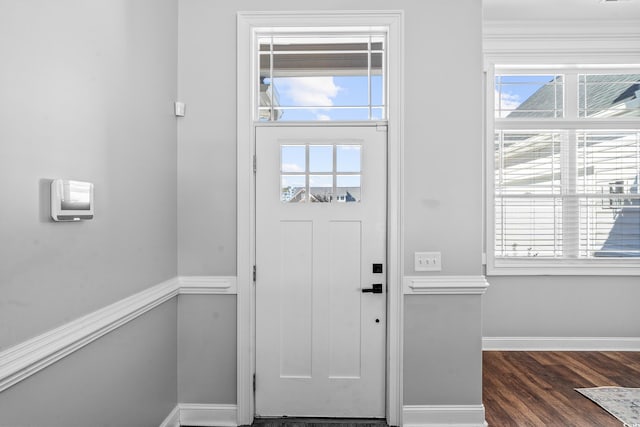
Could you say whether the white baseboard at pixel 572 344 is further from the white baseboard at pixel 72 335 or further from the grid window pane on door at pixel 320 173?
the white baseboard at pixel 72 335

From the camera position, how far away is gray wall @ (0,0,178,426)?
114 cm

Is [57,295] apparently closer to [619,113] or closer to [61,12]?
[61,12]

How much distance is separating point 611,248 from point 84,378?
14.2 feet

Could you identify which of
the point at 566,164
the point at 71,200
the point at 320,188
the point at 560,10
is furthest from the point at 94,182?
the point at 566,164

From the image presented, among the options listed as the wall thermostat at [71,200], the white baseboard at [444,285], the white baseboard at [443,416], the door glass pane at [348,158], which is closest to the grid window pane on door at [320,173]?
the door glass pane at [348,158]

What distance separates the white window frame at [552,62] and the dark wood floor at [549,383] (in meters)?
0.76

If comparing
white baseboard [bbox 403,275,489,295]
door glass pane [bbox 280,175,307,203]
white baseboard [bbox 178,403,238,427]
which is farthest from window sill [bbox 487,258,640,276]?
white baseboard [bbox 178,403,238,427]

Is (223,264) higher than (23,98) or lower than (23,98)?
lower

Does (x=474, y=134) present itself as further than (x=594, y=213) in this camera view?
No

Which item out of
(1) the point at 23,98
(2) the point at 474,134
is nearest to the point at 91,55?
(1) the point at 23,98

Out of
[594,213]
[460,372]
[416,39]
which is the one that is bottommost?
[460,372]

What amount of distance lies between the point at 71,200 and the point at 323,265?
4.90 feet

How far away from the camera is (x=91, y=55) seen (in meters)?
1.50

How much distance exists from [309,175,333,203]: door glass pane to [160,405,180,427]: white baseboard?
158cm
